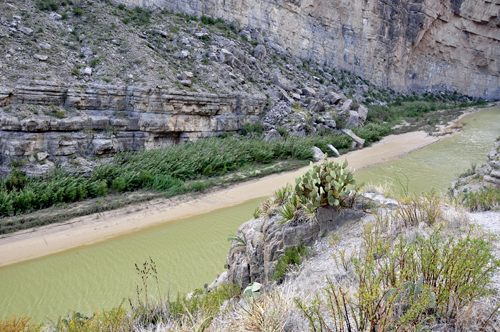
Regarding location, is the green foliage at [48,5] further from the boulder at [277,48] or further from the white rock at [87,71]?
the boulder at [277,48]

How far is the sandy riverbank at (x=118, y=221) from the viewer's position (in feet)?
28.6

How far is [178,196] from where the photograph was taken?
1227 cm

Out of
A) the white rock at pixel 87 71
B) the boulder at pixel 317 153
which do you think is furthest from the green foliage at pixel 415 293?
the white rock at pixel 87 71

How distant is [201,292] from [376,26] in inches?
Result: 1594

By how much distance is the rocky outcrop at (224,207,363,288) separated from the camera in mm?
4504

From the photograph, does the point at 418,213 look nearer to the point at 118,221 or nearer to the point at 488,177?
the point at 488,177

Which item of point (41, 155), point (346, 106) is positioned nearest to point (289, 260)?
point (41, 155)

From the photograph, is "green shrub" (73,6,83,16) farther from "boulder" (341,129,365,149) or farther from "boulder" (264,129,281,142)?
"boulder" (341,129,365,149)

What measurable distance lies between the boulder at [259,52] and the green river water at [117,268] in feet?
55.5

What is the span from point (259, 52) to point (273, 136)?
10.0m

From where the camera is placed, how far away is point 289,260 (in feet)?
14.1

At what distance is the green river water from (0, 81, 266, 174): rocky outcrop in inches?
234

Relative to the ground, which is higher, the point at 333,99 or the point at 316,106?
the point at 333,99

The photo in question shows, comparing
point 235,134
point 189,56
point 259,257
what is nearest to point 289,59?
point 189,56
